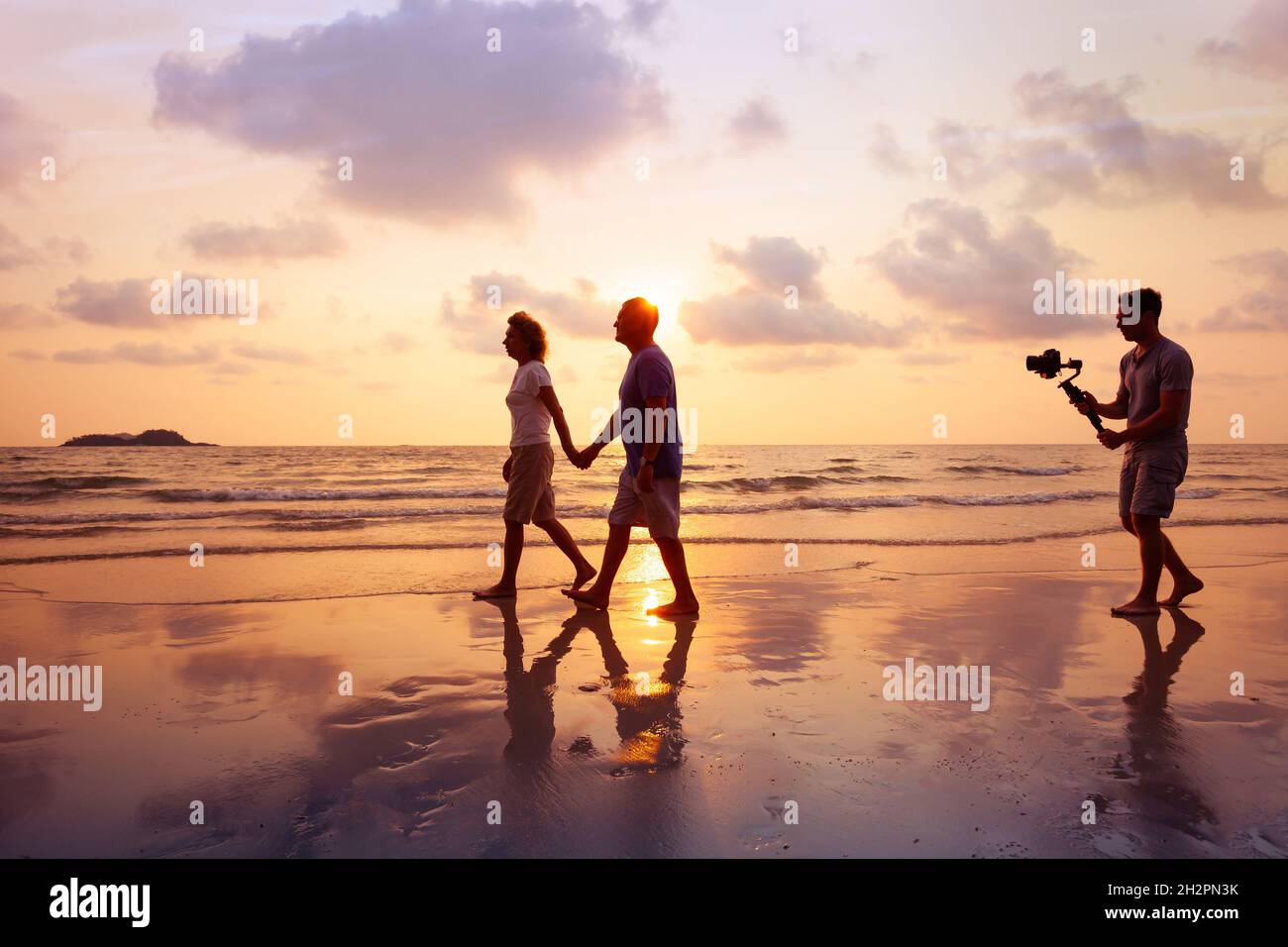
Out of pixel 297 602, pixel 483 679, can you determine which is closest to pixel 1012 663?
pixel 483 679

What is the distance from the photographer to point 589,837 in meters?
2.30

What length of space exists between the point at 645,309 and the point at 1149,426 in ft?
11.9

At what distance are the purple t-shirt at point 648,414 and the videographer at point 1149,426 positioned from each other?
9.52ft

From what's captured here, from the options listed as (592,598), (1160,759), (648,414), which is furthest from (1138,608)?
(592,598)

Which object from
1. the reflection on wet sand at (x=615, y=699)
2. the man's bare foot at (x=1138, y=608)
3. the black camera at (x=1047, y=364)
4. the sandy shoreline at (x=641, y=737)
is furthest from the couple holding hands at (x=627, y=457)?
the man's bare foot at (x=1138, y=608)

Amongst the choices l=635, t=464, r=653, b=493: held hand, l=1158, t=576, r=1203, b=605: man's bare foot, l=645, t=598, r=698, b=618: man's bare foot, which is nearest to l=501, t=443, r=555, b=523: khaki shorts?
l=635, t=464, r=653, b=493: held hand

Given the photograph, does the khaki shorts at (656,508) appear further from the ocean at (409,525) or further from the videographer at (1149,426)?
the videographer at (1149,426)

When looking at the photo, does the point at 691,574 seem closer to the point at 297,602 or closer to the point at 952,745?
the point at 297,602

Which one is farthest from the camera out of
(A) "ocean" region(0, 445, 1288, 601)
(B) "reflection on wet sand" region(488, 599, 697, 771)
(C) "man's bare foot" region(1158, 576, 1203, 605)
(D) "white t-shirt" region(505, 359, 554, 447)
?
(A) "ocean" region(0, 445, 1288, 601)

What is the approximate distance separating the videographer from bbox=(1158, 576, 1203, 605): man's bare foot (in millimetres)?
432

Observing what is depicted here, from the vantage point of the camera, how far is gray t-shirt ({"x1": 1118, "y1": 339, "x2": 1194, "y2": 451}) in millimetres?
5254

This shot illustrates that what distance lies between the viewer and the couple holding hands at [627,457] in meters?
5.37

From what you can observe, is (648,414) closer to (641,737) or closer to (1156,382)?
(641,737)

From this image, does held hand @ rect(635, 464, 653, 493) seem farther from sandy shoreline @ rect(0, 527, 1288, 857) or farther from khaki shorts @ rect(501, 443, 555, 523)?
khaki shorts @ rect(501, 443, 555, 523)
